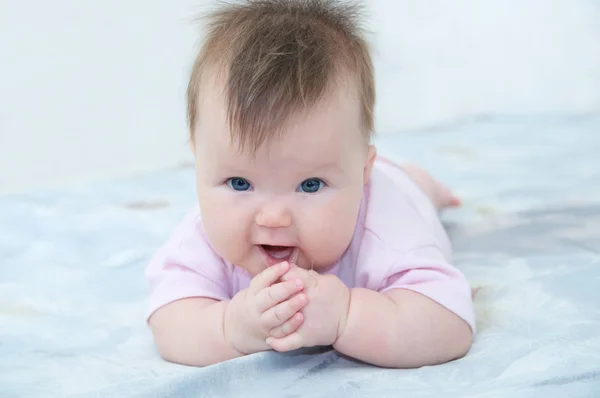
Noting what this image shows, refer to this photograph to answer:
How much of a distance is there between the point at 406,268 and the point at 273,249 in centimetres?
16

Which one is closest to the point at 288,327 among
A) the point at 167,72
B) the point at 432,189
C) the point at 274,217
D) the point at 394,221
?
the point at 274,217

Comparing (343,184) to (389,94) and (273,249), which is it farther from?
(389,94)

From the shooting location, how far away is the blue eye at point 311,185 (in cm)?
94

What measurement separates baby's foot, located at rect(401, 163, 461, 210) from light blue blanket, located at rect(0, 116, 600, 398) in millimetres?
27

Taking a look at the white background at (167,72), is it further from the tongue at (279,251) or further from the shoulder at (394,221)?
the tongue at (279,251)

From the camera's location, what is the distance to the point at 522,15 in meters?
2.56

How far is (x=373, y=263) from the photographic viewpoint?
1.04 metres

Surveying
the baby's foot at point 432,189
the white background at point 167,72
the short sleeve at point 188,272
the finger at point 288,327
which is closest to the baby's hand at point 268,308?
the finger at point 288,327

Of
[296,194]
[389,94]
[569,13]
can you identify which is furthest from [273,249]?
[569,13]

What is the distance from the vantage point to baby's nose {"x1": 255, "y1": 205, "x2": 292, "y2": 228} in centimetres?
92

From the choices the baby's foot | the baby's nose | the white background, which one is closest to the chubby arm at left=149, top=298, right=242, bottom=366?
the baby's nose

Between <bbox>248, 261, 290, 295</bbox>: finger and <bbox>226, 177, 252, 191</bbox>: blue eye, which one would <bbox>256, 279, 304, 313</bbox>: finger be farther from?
<bbox>226, 177, 252, 191</bbox>: blue eye

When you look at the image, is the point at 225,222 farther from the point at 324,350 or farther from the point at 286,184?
the point at 324,350

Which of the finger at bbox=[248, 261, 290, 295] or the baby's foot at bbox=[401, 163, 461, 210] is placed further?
the baby's foot at bbox=[401, 163, 461, 210]
